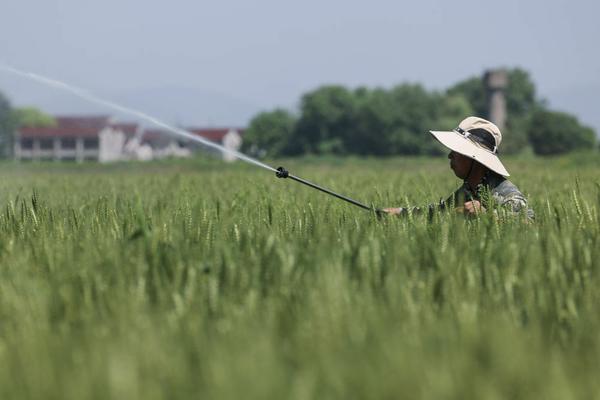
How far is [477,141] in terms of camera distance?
4984 mm

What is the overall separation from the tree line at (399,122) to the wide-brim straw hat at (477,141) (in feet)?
237

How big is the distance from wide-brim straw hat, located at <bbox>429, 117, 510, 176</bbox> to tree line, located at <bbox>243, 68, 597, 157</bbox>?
72.3 metres

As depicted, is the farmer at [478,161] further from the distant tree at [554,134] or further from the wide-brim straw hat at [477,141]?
the distant tree at [554,134]

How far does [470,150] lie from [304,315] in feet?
9.39

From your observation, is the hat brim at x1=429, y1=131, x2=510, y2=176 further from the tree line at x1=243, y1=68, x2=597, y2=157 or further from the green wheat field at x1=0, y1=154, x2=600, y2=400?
the tree line at x1=243, y1=68, x2=597, y2=157

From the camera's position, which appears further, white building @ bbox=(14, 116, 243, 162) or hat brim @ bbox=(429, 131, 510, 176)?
white building @ bbox=(14, 116, 243, 162)

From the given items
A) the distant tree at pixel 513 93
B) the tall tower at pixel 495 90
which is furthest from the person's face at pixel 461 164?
the distant tree at pixel 513 93

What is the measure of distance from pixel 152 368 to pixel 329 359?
378 mm

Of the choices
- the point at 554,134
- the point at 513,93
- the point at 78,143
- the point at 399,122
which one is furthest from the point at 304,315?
the point at 513,93

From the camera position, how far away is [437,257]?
2.78 metres

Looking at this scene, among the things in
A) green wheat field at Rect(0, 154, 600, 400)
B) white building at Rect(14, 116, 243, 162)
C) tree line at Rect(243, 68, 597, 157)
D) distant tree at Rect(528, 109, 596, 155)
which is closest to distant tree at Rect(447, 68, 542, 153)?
tree line at Rect(243, 68, 597, 157)

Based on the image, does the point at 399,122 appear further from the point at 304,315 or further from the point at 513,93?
the point at 304,315

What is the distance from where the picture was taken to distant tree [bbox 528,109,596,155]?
88.5m

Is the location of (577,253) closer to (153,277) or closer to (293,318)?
(293,318)
